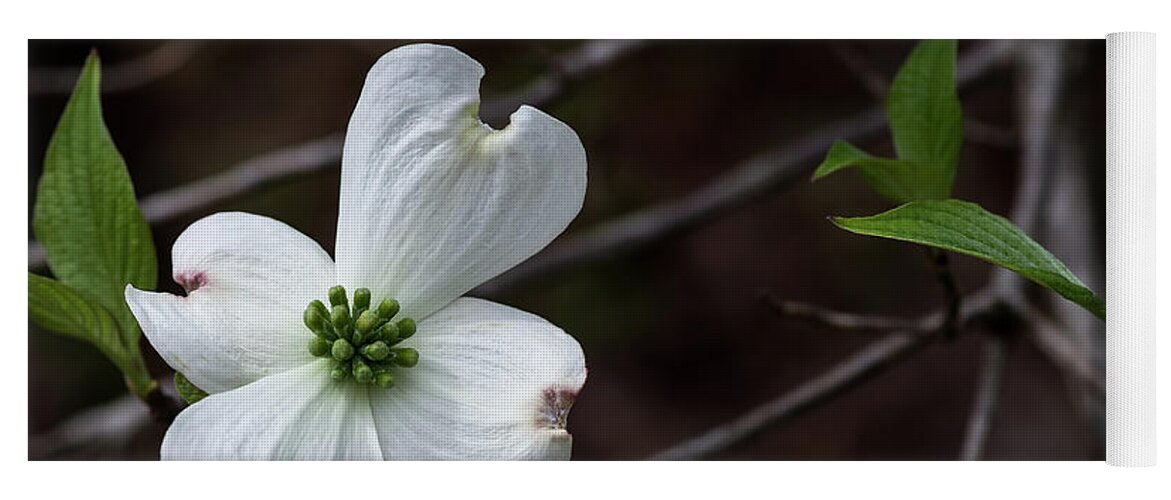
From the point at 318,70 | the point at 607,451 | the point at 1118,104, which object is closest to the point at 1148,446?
the point at 1118,104

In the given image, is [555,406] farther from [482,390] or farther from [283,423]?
[283,423]

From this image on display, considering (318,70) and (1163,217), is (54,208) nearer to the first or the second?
(318,70)

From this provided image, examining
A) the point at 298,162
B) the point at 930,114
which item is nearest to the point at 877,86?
the point at 930,114

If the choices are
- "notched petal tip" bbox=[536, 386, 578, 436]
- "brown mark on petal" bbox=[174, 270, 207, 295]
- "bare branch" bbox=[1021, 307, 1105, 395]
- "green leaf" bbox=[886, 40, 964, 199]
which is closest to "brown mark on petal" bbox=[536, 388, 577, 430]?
"notched petal tip" bbox=[536, 386, 578, 436]

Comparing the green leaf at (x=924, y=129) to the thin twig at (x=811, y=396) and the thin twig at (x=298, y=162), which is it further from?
the thin twig at (x=298, y=162)

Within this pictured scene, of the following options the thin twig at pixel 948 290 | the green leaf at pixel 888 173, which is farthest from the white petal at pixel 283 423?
the thin twig at pixel 948 290
